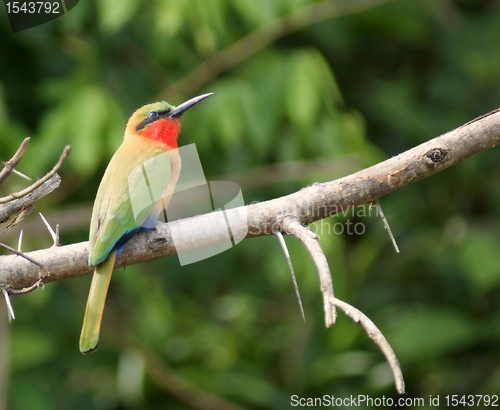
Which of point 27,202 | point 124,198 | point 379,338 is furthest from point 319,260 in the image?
point 124,198

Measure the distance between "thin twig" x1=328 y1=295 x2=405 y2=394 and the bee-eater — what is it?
110 cm

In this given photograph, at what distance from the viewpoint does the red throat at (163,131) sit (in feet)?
9.78

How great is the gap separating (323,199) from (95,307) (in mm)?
978

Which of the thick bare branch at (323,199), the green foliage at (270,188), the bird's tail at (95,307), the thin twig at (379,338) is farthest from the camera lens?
the green foliage at (270,188)

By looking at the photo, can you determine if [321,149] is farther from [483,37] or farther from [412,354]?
[483,37]

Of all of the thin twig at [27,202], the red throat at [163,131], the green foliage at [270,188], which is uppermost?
the thin twig at [27,202]

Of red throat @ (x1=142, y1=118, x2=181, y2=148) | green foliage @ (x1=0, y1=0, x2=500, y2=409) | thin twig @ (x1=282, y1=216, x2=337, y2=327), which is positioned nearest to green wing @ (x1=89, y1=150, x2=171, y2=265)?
red throat @ (x1=142, y1=118, x2=181, y2=148)

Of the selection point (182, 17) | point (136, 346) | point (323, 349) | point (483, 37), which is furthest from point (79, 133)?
point (483, 37)

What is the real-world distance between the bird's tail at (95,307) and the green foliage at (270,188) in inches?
56.5

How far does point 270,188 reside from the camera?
4.50 meters

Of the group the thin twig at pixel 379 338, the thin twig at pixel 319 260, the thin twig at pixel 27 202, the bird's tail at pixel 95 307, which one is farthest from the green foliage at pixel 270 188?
the thin twig at pixel 379 338

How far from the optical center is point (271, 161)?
489 cm

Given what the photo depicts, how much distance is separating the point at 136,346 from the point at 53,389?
804mm

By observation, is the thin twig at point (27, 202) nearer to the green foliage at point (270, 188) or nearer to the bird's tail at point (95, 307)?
the bird's tail at point (95, 307)
